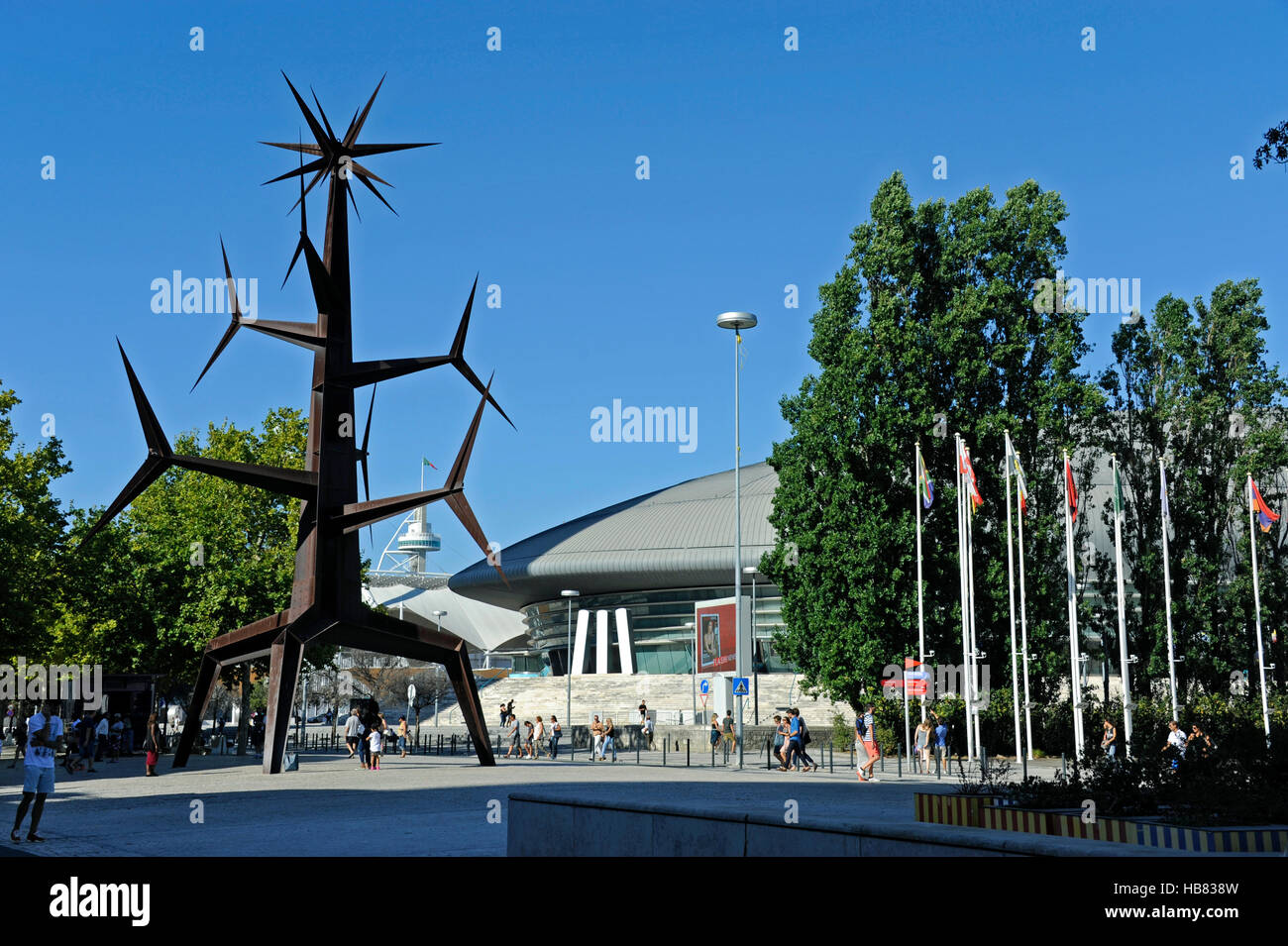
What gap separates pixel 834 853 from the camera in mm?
9516

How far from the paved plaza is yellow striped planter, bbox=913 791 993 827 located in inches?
16.5

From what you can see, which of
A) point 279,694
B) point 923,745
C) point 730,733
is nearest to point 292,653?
point 279,694

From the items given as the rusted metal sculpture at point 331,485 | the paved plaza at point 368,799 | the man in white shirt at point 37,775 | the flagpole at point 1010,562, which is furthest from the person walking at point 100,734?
the flagpole at point 1010,562

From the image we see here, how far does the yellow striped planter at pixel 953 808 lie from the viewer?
38.9 ft

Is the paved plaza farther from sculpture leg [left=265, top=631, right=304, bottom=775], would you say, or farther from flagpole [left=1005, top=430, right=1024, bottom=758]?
flagpole [left=1005, top=430, right=1024, bottom=758]

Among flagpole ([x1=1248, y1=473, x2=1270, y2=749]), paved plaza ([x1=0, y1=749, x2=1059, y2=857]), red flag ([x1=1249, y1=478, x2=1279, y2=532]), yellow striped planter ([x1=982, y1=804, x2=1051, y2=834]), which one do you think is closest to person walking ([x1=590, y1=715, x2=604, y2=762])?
paved plaza ([x1=0, y1=749, x2=1059, y2=857])

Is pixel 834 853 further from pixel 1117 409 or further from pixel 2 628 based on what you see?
pixel 1117 409

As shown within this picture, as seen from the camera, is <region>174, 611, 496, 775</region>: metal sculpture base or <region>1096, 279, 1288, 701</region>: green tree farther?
<region>1096, 279, 1288, 701</region>: green tree

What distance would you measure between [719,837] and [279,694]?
20.5 m

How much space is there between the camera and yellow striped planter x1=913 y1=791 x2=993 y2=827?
466 inches

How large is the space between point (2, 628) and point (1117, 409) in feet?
126

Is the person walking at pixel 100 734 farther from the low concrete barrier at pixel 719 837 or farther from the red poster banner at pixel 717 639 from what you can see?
the low concrete barrier at pixel 719 837

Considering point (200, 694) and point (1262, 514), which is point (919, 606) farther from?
point (200, 694)

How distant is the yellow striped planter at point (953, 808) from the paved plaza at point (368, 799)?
1.38ft
